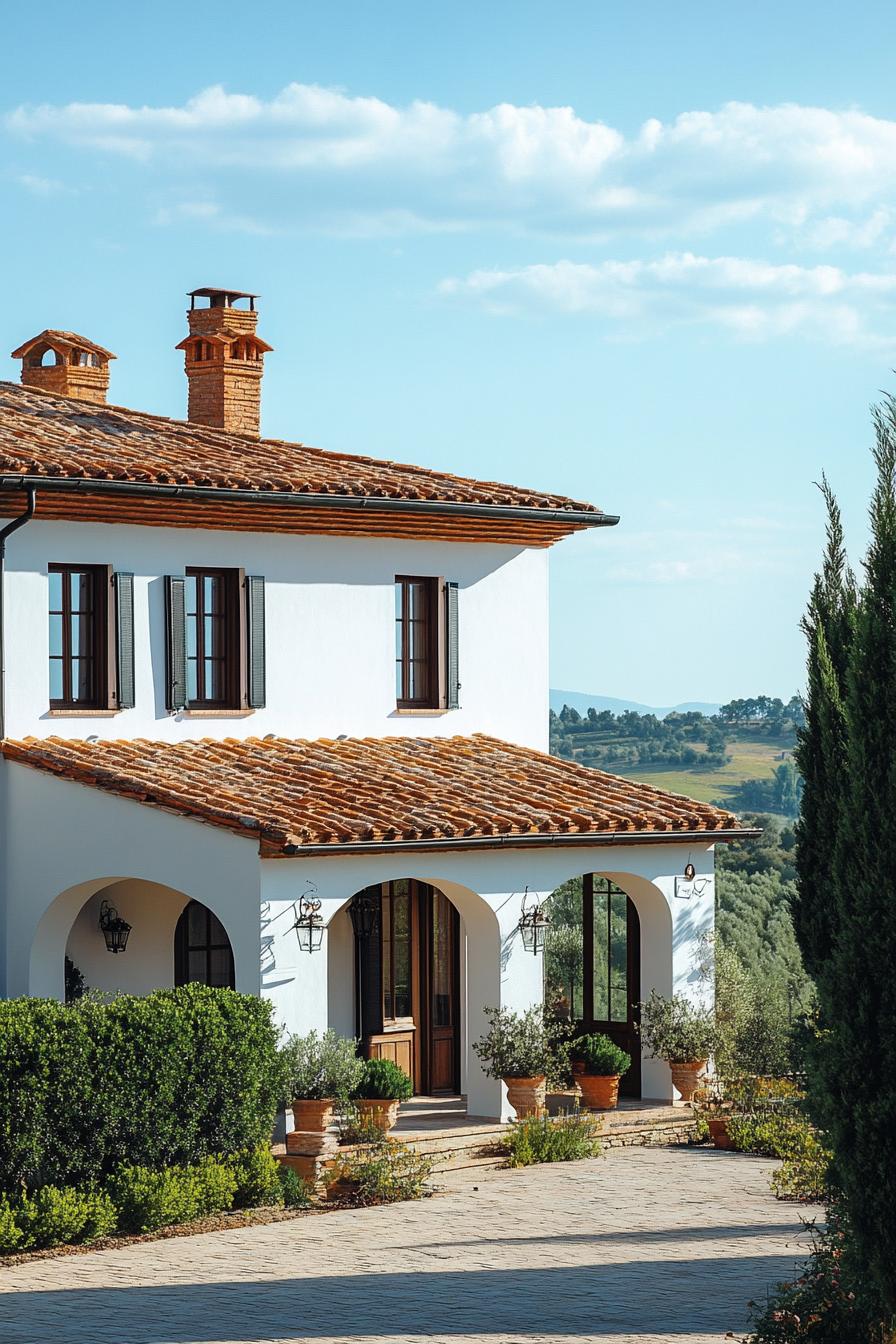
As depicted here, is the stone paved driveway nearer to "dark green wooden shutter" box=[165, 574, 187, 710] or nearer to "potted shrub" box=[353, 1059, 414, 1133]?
"potted shrub" box=[353, 1059, 414, 1133]

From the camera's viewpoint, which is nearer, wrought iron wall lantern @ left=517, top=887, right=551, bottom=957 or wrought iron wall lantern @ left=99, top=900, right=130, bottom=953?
wrought iron wall lantern @ left=517, top=887, right=551, bottom=957

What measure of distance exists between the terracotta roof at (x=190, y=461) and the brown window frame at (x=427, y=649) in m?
1.02

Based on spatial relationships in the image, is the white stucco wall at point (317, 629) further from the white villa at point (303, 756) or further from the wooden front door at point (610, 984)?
the wooden front door at point (610, 984)

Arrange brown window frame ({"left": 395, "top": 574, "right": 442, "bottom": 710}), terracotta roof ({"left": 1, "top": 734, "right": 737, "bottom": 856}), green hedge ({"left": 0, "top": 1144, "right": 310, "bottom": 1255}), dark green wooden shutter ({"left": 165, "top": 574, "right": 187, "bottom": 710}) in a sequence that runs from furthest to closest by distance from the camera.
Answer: brown window frame ({"left": 395, "top": 574, "right": 442, "bottom": 710}) → dark green wooden shutter ({"left": 165, "top": 574, "right": 187, "bottom": 710}) → terracotta roof ({"left": 1, "top": 734, "right": 737, "bottom": 856}) → green hedge ({"left": 0, "top": 1144, "right": 310, "bottom": 1255})

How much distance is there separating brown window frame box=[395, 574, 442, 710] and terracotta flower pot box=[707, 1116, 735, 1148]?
559 cm

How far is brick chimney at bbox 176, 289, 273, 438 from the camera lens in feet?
78.8

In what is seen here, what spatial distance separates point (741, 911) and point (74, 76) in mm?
30743

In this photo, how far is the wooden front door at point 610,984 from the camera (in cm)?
2016

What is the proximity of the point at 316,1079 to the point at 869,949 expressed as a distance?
7446 mm

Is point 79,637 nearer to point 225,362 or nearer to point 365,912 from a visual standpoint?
point 365,912

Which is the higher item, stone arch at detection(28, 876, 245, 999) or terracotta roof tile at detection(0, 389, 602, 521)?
terracotta roof tile at detection(0, 389, 602, 521)

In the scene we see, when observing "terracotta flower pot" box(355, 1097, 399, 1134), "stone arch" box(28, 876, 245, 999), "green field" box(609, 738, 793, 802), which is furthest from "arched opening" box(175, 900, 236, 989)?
"green field" box(609, 738, 793, 802)

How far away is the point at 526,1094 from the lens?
59.0ft

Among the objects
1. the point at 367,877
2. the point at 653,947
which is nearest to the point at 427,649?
the point at 653,947
